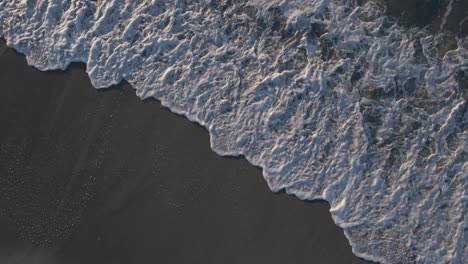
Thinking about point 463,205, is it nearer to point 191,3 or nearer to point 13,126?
point 191,3

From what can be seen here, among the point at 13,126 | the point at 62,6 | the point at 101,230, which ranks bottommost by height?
the point at 101,230

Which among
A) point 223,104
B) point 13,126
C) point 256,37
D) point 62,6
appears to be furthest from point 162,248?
point 62,6

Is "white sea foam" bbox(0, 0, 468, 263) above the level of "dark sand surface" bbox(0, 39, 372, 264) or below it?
above

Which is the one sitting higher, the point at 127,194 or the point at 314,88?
the point at 314,88

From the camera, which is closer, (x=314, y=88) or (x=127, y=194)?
(x=127, y=194)
